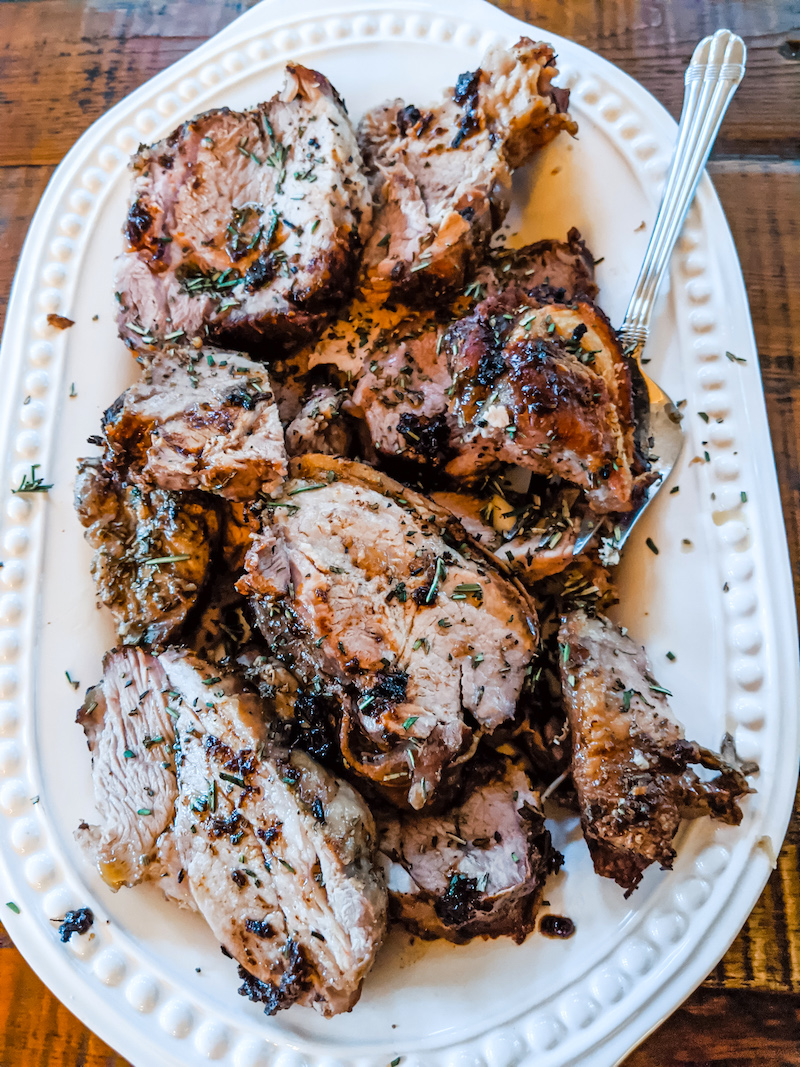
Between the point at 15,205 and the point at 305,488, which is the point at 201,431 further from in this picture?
the point at 15,205

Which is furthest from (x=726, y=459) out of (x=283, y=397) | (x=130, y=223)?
(x=130, y=223)

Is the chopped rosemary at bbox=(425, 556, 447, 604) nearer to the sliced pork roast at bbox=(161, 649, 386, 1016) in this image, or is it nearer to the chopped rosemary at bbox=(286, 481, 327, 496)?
the chopped rosemary at bbox=(286, 481, 327, 496)

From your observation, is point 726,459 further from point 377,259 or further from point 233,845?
point 233,845

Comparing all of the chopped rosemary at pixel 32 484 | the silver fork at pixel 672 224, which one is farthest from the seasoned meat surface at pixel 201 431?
the silver fork at pixel 672 224

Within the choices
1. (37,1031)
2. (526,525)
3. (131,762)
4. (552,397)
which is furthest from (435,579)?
(37,1031)

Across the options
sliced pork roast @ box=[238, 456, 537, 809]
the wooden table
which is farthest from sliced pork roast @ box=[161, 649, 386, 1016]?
the wooden table

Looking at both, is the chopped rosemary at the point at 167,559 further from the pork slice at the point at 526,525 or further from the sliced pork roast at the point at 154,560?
the pork slice at the point at 526,525

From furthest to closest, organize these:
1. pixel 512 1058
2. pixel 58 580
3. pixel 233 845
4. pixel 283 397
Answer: pixel 283 397
pixel 58 580
pixel 233 845
pixel 512 1058
